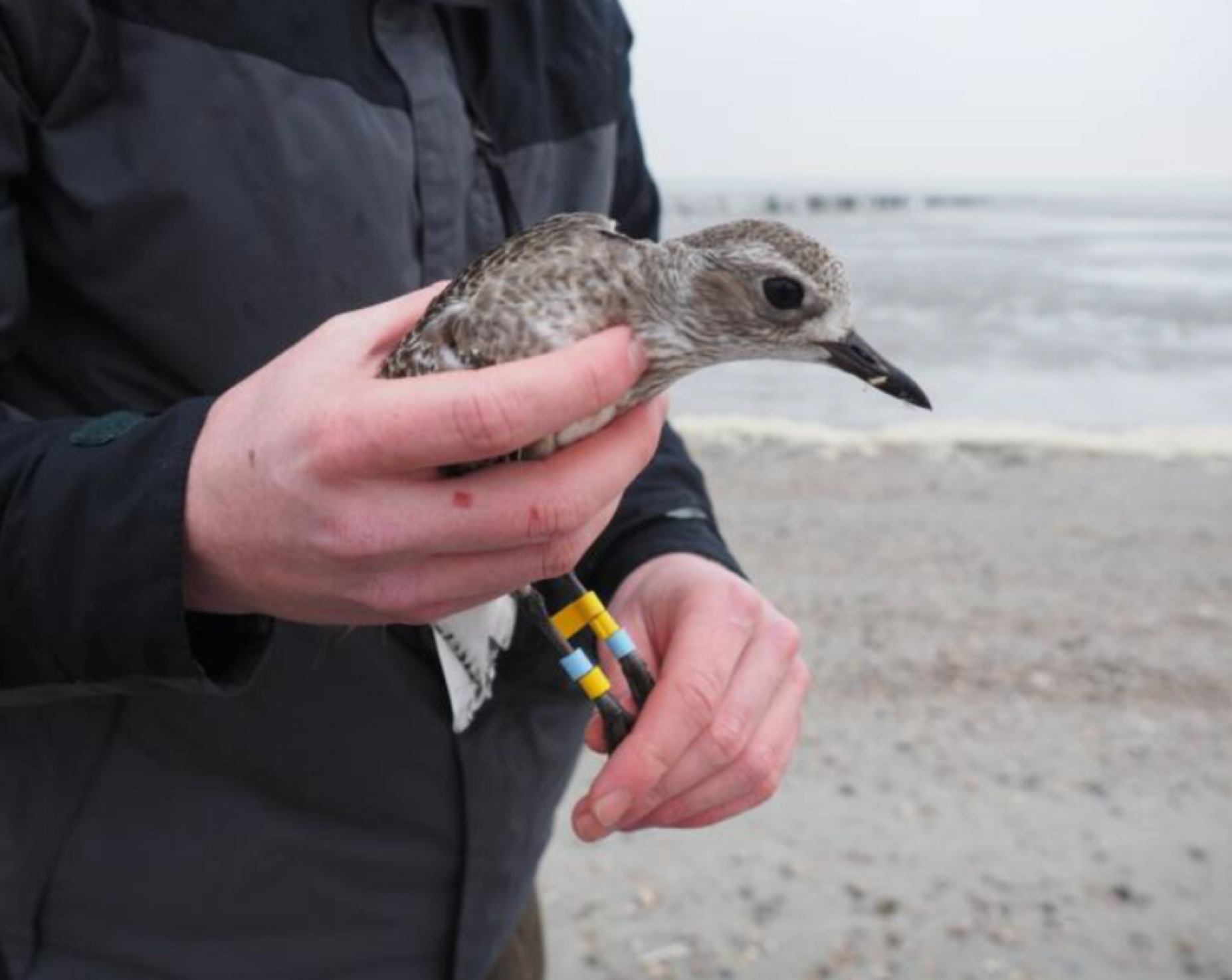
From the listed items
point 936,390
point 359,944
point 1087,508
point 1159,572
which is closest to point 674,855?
point 359,944

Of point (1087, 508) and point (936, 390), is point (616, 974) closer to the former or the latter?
point (1087, 508)

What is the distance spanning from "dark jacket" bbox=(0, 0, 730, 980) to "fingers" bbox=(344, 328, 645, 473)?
0.33 meters

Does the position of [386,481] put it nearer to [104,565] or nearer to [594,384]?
→ [594,384]

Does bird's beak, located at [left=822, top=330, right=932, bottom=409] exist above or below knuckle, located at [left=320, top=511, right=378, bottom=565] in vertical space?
below

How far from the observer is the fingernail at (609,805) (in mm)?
2064

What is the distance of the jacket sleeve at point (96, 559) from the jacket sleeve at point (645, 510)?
998 mm

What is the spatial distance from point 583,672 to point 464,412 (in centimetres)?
75

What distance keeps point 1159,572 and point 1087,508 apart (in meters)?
1.71

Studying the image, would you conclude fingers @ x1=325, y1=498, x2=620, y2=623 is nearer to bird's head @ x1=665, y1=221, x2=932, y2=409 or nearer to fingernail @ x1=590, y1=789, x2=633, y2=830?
bird's head @ x1=665, y1=221, x2=932, y2=409

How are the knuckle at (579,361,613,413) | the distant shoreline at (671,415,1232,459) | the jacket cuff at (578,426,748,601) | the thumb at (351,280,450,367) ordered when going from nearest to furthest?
1. the knuckle at (579,361,613,413)
2. the thumb at (351,280,450,367)
3. the jacket cuff at (578,426,748,601)
4. the distant shoreline at (671,415,1232,459)

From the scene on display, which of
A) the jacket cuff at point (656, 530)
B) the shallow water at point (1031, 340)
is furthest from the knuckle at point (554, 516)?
the shallow water at point (1031, 340)

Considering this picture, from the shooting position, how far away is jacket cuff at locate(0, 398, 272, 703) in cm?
157

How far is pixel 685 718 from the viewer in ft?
6.83

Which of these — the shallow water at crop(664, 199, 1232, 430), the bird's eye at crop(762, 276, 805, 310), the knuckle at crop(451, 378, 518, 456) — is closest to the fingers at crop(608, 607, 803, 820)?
the bird's eye at crop(762, 276, 805, 310)
